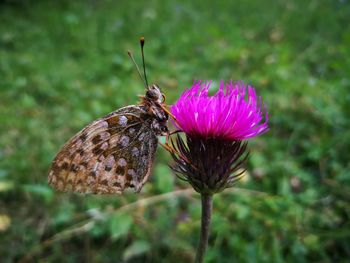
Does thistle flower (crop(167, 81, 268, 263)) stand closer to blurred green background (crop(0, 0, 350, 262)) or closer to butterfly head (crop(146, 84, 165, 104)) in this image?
butterfly head (crop(146, 84, 165, 104))

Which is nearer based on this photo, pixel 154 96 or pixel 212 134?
pixel 212 134

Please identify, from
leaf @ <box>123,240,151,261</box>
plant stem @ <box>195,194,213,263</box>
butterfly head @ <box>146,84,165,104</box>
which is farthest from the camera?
leaf @ <box>123,240,151,261</box>

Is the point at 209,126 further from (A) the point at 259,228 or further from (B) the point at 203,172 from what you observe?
(A) the point at 259,228

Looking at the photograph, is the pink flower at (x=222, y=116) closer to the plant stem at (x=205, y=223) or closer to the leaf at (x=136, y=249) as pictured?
the plant stem at (x=205, y=223)

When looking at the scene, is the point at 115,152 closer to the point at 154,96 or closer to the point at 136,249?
the point at 154,96

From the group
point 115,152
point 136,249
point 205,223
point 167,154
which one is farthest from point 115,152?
point 167,154

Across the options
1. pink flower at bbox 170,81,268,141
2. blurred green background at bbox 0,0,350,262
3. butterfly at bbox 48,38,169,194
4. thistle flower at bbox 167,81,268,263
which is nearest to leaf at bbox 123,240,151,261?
blurred green background at bbox 0,0,350,262
